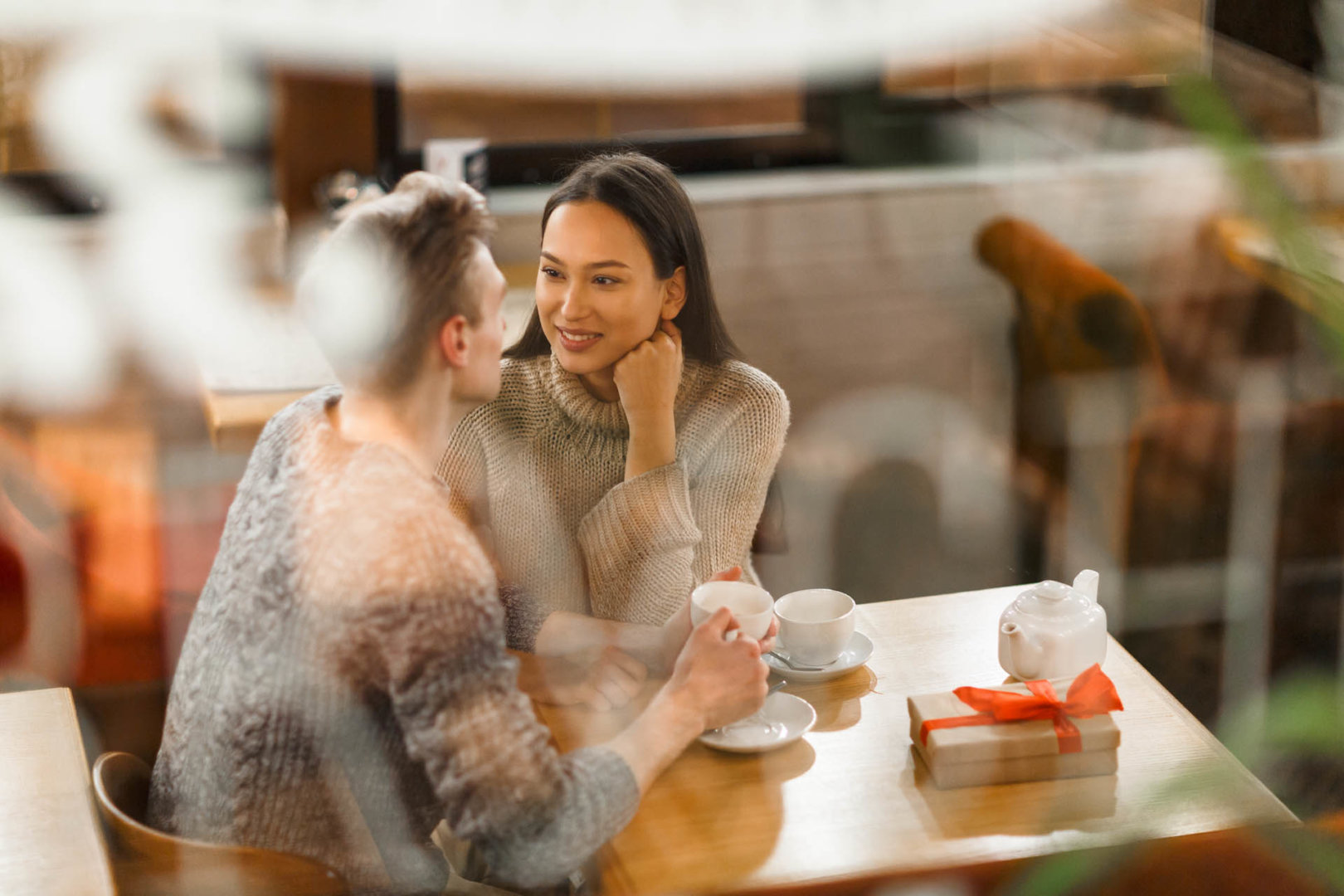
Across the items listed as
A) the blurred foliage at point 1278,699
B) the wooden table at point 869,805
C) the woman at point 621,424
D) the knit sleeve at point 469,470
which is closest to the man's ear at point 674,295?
the woman at point 621,424

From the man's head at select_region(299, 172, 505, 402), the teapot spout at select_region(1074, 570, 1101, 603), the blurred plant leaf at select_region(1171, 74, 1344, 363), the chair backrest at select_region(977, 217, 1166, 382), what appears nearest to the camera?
the blurred plant leaf at select_region(1171, 74, 1344, 363)

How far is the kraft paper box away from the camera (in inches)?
33.4

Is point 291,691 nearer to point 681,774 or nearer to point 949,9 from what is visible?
point 681,774

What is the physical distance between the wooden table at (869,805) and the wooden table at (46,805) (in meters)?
0.30

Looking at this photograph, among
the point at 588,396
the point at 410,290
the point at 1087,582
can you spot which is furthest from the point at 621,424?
the point at 1087,582

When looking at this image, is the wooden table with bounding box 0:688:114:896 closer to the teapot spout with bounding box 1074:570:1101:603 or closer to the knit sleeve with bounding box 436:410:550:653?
the knit sleeve with bounding box 436:410:550:653

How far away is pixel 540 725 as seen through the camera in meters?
0.76

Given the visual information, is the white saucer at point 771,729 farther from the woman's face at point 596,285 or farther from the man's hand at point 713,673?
the woman's face at point 596,285

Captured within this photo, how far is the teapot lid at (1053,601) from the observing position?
0.94 metres

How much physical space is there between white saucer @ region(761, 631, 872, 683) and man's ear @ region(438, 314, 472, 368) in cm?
41

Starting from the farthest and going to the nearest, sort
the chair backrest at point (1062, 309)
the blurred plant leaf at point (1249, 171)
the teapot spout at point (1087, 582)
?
the teapot spout at point (1087, 582)
the chair backrest at point (1062, 309)
the blurred plant leaf at point (1249, 171)

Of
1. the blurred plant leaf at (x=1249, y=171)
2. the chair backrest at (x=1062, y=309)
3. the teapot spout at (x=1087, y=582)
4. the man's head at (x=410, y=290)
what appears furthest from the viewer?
the teapot spout at (x=1087, y=582)

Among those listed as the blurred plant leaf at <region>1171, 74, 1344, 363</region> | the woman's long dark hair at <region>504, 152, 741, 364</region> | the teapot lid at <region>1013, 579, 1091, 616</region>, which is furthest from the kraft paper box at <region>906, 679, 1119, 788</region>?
the blurred plant leaf at <region>1171, 74, 1344, 363</region>

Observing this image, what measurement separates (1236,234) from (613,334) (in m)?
0.43
